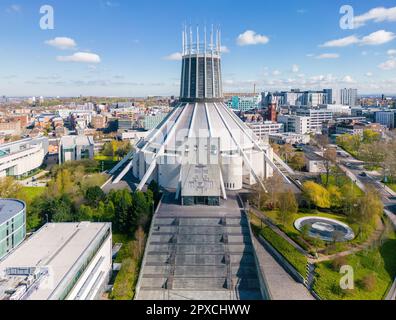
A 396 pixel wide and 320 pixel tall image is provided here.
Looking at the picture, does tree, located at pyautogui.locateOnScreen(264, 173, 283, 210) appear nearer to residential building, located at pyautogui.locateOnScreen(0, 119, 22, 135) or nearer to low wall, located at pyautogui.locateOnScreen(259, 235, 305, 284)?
low wall, located at pyautogui.locateOnScreen(259, 235, 305, 284)

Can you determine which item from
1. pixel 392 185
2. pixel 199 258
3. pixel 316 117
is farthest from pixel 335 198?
pixel 316 117

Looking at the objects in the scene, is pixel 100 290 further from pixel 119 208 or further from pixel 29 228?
pixel 29 228

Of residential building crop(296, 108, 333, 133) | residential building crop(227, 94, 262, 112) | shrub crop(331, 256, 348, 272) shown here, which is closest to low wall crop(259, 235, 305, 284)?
shrub crop(331, 256, 348, 272)

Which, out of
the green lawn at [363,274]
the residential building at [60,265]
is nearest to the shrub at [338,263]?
the green lawn at [363,274]

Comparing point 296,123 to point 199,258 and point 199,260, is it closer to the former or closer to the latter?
point 199,258
